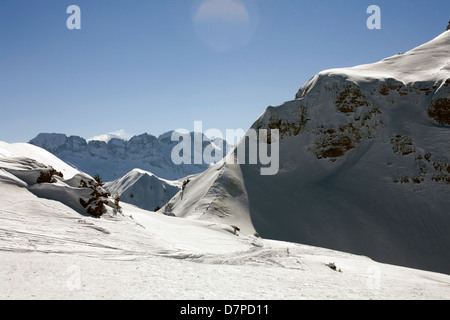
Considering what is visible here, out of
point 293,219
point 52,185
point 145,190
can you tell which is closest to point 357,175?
point 293,219

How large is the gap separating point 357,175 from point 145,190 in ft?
478

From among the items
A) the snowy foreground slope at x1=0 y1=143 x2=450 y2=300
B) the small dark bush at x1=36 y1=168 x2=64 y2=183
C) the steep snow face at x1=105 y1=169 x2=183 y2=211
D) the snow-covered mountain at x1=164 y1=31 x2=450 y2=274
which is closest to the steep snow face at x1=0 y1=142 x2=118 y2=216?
the small dark bush at x1=36 y1=168 x2=64 y2=183

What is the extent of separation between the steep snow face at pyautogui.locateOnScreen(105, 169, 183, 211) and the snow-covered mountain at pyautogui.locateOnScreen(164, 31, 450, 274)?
118 metres

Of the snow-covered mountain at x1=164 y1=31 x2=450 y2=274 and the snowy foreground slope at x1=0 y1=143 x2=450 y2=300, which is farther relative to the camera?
the snow-covered mountain at x1=164 y1=31 x2=450 y2=274

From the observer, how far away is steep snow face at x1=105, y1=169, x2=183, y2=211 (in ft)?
545

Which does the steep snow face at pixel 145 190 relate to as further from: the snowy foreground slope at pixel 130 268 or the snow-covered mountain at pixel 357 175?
the snowy foreground slope at pixel 130 268

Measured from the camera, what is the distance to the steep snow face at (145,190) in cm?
16600

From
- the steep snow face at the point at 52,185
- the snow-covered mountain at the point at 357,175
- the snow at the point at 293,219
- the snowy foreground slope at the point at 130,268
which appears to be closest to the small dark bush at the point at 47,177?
the steep snow face at the point at 52,185

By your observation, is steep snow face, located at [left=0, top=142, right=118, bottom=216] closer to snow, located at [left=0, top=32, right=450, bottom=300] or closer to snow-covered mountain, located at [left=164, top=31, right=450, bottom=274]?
snow, located at [left=0, top=32, right=450, bottom=300]

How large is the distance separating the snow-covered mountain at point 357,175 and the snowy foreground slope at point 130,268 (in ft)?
74.1

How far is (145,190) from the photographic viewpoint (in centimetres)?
17325

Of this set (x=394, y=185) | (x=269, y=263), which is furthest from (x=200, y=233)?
(x=394, y=185)
